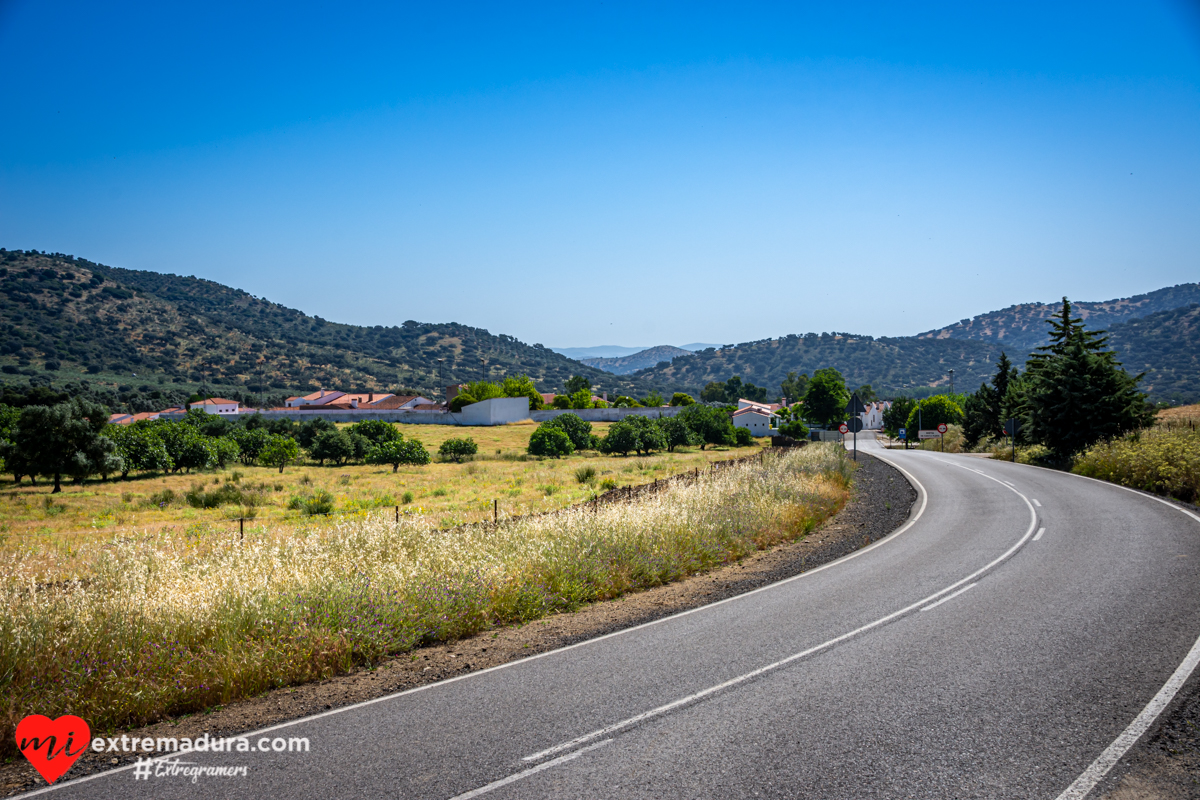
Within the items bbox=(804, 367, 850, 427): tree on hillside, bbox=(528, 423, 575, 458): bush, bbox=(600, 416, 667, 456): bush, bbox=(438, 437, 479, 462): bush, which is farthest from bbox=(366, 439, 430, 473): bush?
bbox=(804, 367, 850, 427): tree on hillside

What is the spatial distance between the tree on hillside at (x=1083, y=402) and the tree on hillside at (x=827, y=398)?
63043mm

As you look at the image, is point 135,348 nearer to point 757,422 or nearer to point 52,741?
point 757,422

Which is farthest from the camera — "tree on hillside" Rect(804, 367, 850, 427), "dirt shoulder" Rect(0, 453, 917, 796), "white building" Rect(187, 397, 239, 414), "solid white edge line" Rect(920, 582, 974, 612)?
"tree on hillside" Rect(804, 367, 850, 427)

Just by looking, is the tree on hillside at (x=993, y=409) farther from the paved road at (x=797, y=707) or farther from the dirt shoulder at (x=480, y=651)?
the paved road at (x=797, y=707)

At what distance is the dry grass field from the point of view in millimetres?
19703

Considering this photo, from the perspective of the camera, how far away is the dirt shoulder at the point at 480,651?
5.48 m

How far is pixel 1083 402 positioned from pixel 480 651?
29291 millimetres

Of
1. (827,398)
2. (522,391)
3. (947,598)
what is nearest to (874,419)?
(827,398)

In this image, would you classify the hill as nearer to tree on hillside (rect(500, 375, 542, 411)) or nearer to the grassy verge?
tree on hillside (rect(500, 375, 542, 411))

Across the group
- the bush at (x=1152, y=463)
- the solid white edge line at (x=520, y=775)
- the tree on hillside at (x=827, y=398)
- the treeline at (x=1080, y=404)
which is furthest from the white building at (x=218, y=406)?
the solid white edge line at (x=520, y=775)

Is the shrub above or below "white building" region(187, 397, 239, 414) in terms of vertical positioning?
below

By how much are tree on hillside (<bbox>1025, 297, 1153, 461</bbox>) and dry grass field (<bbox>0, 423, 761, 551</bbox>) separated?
18.1 m

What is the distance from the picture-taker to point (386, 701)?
5.96 m

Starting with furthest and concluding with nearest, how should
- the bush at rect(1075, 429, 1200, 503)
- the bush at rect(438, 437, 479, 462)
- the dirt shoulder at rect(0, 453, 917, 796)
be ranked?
1. the bush at rect(438, 437, 479, 462)
2. the bush at rect(1075, 429, 1200, 503)
3. the dirt shoulder at rect(0, 453, 917, 796)
